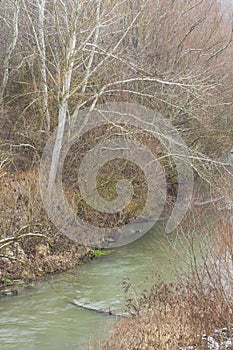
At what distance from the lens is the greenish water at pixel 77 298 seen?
9344 millimetres

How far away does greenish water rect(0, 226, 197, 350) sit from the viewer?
368 inches

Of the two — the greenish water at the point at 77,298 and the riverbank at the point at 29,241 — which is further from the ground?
the riverbank at the point at 29,241

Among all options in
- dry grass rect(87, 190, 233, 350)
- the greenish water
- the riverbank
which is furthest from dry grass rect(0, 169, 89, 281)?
dry grass rect(87, 190, 233, 350)

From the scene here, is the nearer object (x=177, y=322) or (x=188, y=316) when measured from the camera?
(x=177, y=322)

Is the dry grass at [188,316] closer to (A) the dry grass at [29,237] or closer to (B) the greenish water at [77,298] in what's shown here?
(B) the greenish water at [77,298]

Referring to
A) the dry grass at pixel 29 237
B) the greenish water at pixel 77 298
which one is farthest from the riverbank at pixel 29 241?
the greenish water at pixel 77 298

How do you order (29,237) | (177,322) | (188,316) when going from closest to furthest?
(177,322) → (188,316) → (29,237)

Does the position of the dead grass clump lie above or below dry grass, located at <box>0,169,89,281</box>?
below

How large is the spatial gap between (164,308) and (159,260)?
5.74 metres

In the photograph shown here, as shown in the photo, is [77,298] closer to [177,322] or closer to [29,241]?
[29,241]

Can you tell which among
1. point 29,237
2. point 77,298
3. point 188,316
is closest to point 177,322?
point 188,316

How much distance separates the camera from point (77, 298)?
11.6 metres

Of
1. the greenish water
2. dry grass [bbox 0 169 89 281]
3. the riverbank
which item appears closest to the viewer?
the greenish water

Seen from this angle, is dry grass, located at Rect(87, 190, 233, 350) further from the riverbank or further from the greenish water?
the riverbank
